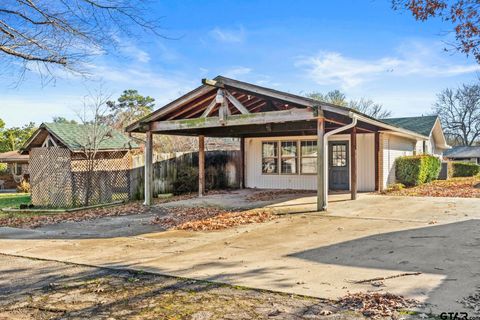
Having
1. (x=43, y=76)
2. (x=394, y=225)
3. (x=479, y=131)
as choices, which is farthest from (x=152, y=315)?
(x=479, y=131)

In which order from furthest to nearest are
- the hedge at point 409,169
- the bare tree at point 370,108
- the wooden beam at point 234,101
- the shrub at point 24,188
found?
the bare tree at point 370,108 < the shrub at point 24,188 < the hedge at point 409,169 < the wooden beam at point 234,101

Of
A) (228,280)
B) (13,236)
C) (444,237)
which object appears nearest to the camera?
(228,280)

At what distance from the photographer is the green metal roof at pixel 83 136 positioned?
13844mm

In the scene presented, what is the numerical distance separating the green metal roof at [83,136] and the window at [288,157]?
629 centimetres

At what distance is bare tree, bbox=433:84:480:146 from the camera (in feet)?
156

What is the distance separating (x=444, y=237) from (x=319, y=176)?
3.65 metres

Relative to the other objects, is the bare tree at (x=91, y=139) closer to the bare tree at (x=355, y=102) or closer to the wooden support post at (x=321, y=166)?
the wooden support post at (x=321, y=166)

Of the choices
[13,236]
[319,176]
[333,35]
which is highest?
[333,35]

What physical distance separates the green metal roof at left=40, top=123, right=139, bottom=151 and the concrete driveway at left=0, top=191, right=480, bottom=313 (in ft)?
18.1

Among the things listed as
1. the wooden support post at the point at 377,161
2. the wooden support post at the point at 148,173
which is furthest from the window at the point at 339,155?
the wooden support post at the point at 148,173

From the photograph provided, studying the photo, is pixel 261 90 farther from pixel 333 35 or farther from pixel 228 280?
pixel 228 280

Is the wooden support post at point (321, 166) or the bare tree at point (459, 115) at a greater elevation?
the bare tree at point (459, 115)

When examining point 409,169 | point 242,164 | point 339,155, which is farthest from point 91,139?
point 409,169

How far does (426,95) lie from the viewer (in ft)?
151
